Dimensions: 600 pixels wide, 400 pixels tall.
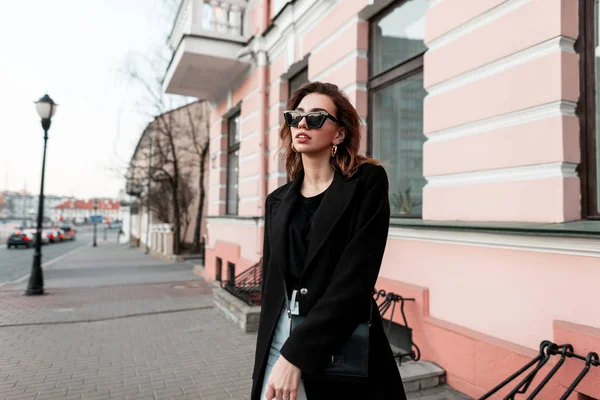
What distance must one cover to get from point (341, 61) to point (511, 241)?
361 cm

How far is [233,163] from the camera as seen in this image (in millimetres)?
11148

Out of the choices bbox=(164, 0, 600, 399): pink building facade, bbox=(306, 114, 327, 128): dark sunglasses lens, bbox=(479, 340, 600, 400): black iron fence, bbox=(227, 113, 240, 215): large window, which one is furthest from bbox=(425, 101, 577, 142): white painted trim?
bbox=(227, 113, 240, 215): large window

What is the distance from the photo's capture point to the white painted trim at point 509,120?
296cm

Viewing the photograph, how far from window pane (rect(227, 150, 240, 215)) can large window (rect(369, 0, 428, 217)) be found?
5.94 m

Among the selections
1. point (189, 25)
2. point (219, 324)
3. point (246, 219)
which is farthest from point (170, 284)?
point (189, 25)

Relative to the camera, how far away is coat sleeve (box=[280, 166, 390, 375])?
137 cm

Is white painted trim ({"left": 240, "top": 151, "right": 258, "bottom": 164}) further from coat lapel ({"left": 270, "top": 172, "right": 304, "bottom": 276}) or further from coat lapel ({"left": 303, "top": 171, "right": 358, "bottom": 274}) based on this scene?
coat lapel ({"left": 303, "top": 171, "right": 358, "bottom": 274})

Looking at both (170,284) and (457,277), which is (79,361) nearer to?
(457,277)

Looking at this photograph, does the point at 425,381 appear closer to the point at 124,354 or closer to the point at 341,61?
the point at 124,354

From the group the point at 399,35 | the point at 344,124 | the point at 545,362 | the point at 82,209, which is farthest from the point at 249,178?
the point at 82,209

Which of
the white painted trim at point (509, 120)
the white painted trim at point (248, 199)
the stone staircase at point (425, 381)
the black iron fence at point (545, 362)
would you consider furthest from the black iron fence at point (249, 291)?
the black iron fence at point (545, 362)

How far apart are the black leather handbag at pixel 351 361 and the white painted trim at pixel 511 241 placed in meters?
1.91

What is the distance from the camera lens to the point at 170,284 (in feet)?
38.2

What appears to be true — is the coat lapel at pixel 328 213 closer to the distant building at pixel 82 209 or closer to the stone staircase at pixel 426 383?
the stone staircase at pixel 426 383
